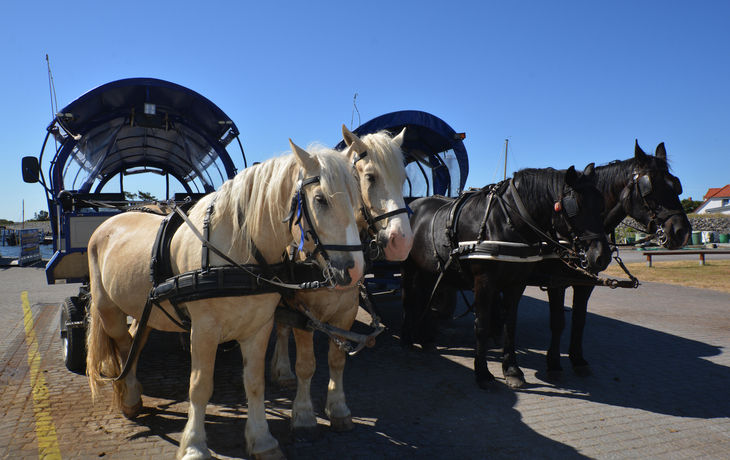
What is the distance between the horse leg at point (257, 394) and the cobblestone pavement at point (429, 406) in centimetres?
17

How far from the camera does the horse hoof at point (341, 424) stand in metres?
2.98

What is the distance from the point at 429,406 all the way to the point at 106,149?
4808mm

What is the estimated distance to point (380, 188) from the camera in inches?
116

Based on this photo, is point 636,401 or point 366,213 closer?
point 366,213

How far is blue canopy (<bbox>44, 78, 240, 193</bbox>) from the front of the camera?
454 cm

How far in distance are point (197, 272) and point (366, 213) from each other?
121cm

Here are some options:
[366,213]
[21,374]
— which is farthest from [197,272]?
[21,374]

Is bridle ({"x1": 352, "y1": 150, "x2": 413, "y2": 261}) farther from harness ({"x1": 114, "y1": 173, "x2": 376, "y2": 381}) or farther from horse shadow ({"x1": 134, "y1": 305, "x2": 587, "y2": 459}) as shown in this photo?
horse shadow ({"x1": 134, "y1": 305, "x2": 587, "y2": 459})

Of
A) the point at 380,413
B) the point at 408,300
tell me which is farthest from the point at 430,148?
the point at 380,413

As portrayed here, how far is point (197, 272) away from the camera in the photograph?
2309mm

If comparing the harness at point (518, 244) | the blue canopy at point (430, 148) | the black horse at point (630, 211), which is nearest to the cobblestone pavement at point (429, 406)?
the black horse at point (630, 211)

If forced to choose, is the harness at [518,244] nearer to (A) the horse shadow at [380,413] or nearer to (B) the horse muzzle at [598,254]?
(B) the horse muzzle at [598,254]

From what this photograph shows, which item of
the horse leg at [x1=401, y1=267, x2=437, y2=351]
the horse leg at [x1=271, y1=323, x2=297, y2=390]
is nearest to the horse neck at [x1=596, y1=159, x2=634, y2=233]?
the horse leg at [x1=401, y1=267, x2=437, y2=351]

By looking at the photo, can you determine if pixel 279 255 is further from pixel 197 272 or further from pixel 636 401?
pixel 636 401
